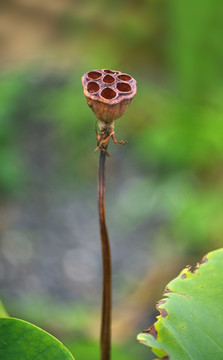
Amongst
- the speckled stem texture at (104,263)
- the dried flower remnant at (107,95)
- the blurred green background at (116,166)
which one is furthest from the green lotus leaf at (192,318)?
the blurred green background at (116,166)

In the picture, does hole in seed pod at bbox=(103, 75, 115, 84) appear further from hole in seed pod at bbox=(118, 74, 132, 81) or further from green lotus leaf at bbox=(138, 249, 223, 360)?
green lotus leaf at bbox=(138, 249, 223, 360)

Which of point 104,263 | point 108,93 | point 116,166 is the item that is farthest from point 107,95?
point 116,166

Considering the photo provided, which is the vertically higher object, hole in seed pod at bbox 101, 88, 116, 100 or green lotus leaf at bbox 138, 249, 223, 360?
hole in seed pod at bbox 101, 88, 116, 100

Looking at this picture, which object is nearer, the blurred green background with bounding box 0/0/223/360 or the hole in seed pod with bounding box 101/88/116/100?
the hole in seed pod with bounding box 101/88/116/100

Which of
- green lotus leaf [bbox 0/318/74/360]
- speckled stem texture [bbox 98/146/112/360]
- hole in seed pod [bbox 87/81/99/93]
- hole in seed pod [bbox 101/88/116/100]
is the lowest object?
green lotus leaf [bbox 0/318/74/360]

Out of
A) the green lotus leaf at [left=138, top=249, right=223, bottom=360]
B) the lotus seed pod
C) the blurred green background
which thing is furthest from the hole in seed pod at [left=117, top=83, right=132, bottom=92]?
the blurred green background

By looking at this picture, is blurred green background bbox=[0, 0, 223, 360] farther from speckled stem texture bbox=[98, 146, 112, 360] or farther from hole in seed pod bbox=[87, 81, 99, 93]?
hole in seed pod bbox=[87, 81, 99, 93]

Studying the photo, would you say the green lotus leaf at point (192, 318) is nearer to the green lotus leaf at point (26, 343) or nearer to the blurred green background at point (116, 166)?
the green lotus leaf at point (26, 343)

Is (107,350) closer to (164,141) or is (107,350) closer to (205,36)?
(164,141)

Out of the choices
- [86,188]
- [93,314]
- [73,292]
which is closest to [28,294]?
[73,292]
